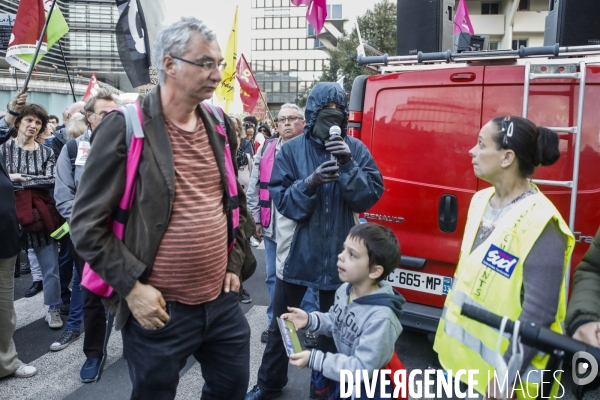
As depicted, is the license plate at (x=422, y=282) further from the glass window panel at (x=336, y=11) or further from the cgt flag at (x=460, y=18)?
the glass window panel at (x=336, y=11)

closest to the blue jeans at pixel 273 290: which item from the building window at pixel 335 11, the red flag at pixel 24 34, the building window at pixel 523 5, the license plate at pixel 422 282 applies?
the license plate at pixel 422 282

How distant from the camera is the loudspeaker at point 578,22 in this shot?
4.92m

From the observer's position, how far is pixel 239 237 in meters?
2.55

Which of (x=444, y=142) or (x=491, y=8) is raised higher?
(x=491, y=8)

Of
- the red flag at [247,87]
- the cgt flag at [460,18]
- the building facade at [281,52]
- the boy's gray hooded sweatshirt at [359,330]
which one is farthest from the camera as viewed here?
the building facade at [281,52]

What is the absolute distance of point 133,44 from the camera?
547 cm

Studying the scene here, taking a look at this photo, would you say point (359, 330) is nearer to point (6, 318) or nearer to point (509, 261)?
point (509, 261)

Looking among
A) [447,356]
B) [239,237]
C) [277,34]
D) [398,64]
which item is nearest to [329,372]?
[447,356]

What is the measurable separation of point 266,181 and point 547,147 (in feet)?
10.6

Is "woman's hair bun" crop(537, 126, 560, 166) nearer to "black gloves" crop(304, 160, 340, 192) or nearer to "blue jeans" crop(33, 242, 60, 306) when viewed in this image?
"black gloves" crop(304, 160, 340, 192)

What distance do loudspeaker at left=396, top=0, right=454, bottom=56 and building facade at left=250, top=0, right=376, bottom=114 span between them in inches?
3050

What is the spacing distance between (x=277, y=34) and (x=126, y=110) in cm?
8744

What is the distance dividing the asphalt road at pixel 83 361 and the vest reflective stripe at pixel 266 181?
1051mm

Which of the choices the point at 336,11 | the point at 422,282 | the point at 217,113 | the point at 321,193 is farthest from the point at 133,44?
the point at 336,11
